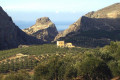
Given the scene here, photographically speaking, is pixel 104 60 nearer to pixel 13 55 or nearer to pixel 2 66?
pixel 2 66

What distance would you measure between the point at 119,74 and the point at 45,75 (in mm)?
16884

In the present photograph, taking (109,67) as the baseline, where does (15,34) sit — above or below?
above

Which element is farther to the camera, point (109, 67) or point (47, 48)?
point (47, 48)

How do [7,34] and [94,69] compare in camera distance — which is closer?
[94,69]

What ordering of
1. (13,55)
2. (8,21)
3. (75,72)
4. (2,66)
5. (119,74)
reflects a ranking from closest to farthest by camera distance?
(119,74) → (75,72) → (2,66) → (13,55) → (8,21)

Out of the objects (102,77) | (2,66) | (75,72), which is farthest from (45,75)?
(2,66)

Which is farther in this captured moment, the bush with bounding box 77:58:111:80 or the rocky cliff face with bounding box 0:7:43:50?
the rocky cliff face with bounding box 0:7:43:50

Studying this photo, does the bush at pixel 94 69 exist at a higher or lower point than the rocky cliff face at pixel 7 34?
lower

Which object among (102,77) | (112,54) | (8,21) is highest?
(8,21)

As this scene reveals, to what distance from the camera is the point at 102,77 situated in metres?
65.6

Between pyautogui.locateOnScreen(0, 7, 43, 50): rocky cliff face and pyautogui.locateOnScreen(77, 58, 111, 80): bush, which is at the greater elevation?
pyautogui.locateOnScreen(0, 7, 43, 50): rocky cliff face

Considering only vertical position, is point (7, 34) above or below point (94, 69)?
above

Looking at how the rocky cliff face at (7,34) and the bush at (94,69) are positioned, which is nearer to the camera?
the bush at (94,69)

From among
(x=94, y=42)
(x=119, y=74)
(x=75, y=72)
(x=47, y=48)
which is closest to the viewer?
(x=119, y=74)
